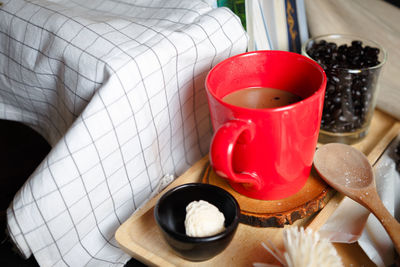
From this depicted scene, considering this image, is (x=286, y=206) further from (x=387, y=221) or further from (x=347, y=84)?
(x=347, y=84)

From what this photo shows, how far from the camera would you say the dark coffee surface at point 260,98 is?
1.54 ft

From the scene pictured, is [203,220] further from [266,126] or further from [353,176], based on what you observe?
[353,176]

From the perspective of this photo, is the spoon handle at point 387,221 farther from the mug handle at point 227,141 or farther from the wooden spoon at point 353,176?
the mug handle at point 227,141

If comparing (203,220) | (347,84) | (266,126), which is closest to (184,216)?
(203,220)

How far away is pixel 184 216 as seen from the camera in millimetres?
450

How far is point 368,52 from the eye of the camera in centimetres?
58

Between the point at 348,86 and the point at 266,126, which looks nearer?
the point at 266,126

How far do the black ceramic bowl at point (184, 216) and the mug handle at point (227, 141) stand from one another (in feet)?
0.15

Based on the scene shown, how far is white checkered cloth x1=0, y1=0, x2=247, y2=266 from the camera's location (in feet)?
1.47


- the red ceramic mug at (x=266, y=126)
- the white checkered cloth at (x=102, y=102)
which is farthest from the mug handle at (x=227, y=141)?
the white checkered cloth at (x=102, y=102)

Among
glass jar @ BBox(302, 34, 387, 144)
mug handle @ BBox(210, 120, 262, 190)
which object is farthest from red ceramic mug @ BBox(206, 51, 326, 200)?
glass jar @ BBox(302, 34, 387, 144)

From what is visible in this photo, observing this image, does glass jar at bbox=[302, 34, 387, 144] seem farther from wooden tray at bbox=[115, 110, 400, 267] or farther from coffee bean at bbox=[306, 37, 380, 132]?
wooden tray at bbox=[115, 110, 400, 267]

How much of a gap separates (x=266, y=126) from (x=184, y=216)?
0.50 feet

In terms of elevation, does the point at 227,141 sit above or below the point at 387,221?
above
